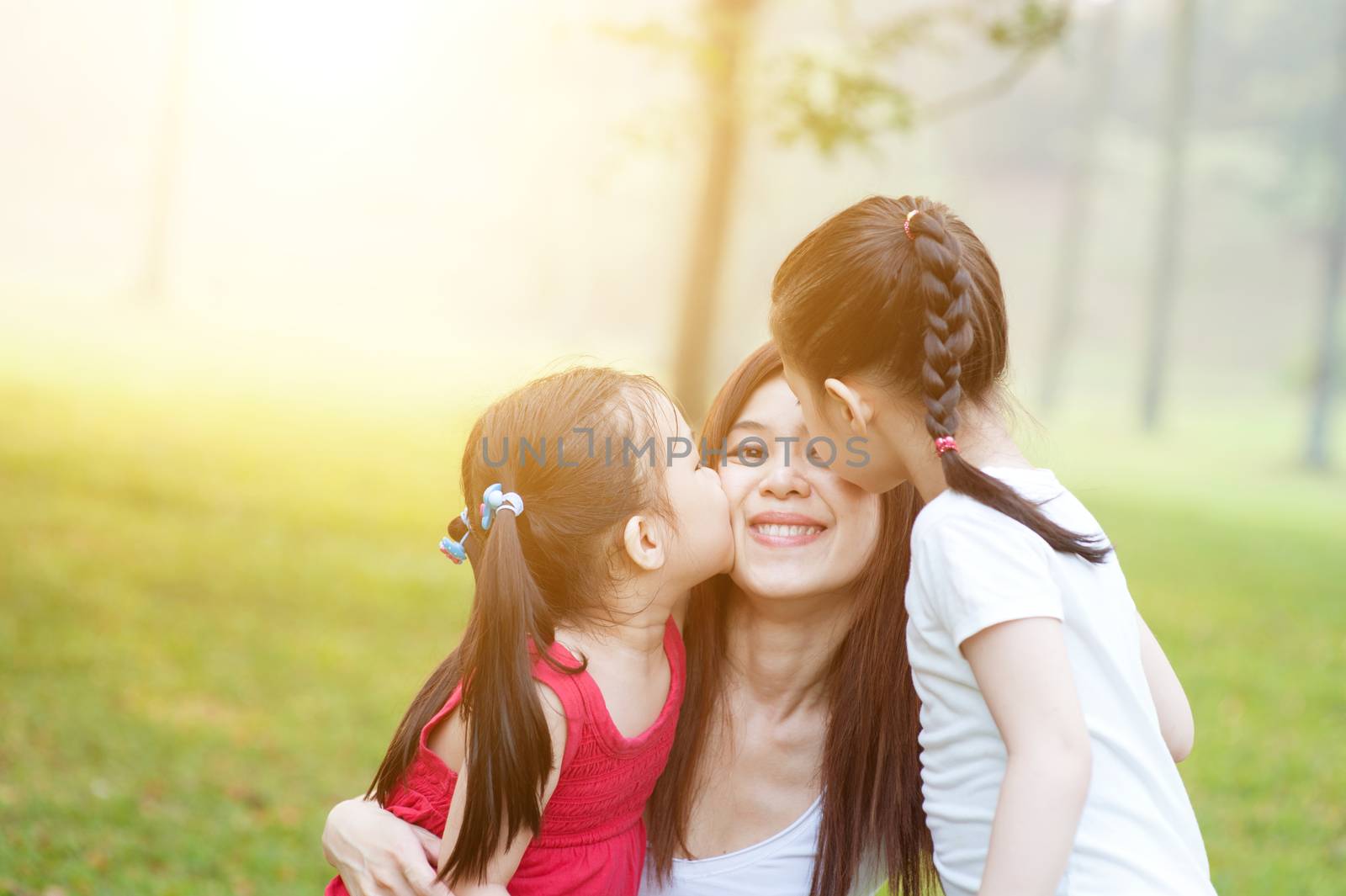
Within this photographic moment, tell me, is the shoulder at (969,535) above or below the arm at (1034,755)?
above

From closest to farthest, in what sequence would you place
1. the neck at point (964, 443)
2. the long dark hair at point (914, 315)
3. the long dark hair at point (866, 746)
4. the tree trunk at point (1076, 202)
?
the long dark hair at point (914, 315) < the neck at point (964, 443) < the long dark hair at point (866, 746) < the tree trunk at point (1076, 202)

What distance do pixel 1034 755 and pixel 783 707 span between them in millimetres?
838

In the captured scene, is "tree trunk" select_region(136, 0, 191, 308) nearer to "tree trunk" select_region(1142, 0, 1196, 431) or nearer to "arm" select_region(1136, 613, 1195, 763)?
"arm" select_region(1136, 613, 1195, 763)

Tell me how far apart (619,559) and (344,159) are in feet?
Answer: 33.1

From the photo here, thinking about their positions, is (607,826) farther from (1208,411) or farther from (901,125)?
(1208,411)

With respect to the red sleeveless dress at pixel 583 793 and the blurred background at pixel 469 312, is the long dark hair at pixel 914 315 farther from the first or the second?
the red sleeveless dress at pixel 583 793

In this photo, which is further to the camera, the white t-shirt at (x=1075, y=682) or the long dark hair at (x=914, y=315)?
the long dark hair at (x=914, y=315)

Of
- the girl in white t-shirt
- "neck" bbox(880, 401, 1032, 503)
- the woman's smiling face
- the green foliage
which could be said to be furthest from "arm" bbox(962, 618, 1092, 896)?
the green foliage

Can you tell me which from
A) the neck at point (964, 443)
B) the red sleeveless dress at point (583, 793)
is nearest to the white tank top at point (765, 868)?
the red sleeveless dress at point (583, 793)

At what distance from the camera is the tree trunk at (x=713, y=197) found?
22.0 ft

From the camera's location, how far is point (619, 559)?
1991mm

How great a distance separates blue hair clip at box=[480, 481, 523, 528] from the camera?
1910 millimetres

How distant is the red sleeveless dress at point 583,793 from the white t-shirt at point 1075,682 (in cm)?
50

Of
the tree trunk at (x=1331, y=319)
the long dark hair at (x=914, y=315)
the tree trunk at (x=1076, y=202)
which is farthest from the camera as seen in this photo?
the tree trunk at (x=1076, y=202)
